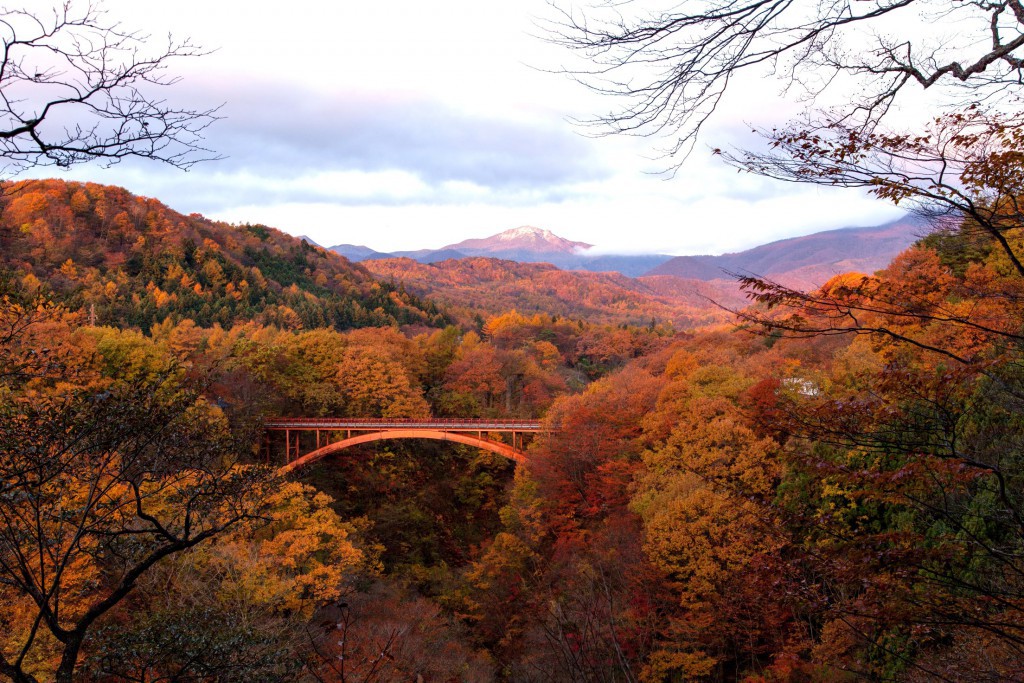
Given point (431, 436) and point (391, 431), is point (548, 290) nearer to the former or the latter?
point (431, 436)

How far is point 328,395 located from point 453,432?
6497 millimetres

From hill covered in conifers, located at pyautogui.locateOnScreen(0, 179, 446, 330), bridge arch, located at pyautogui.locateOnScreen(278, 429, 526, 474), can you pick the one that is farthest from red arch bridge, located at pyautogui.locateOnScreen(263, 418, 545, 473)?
hill covered in conifers, located at pyautogui.locateOnScreen(0, 179, 446, 330)

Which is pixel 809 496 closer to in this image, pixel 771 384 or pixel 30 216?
pixel 771 384

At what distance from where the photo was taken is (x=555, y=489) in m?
18.7

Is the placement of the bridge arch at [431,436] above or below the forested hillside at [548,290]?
below

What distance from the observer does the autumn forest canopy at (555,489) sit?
3775 mm

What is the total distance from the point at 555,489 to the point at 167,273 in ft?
129

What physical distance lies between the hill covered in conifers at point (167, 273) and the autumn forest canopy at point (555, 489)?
713 millimetres

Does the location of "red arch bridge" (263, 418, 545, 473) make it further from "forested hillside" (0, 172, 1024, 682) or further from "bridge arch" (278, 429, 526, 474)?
"forested hillside" (0, 172, 1024, 682)

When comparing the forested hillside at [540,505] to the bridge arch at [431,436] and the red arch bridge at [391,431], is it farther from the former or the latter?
the bridge arch at [431,436]

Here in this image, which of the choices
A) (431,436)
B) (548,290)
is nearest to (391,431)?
(431,436)

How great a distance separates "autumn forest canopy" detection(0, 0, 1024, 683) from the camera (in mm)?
3775

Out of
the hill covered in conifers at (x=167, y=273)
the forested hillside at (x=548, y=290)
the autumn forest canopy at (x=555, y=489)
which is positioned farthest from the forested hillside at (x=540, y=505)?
the forested hillside at (x=548, y=290)

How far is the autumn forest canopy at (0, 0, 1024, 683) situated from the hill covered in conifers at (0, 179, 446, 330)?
713 mm
